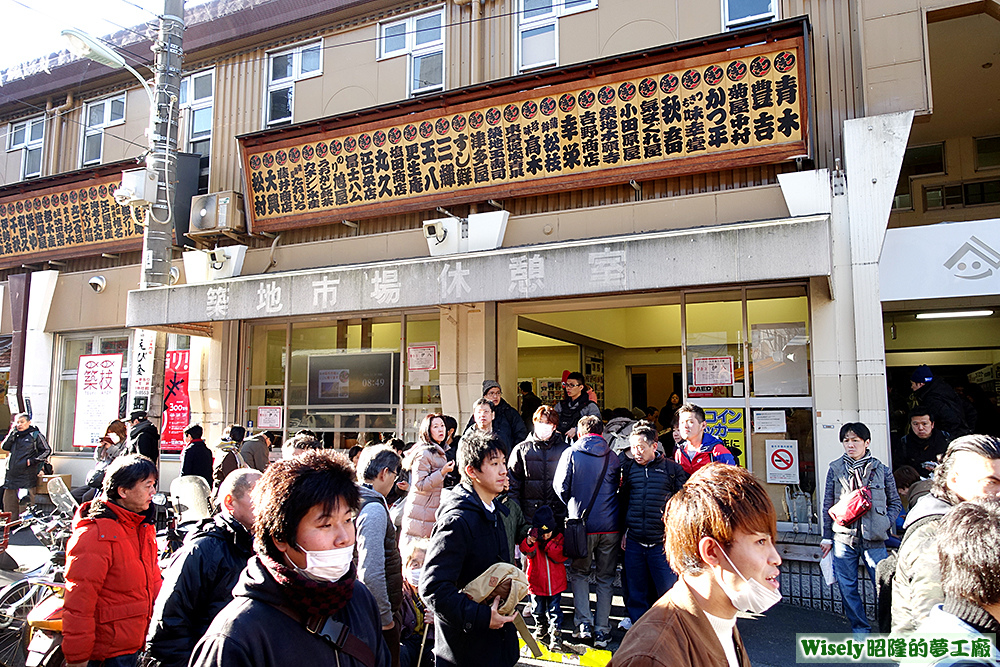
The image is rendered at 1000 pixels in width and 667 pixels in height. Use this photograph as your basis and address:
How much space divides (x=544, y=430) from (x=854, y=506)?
106 inches

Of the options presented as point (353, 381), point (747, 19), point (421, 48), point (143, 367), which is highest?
point (421, 48)

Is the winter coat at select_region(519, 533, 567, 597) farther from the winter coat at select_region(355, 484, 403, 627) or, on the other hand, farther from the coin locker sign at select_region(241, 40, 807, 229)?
the coin locker sign at select_region(241, 40, 807, 229)

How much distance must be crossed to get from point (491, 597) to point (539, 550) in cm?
284

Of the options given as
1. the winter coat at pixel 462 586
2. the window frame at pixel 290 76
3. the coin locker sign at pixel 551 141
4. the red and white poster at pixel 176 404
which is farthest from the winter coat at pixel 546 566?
the window frame at pixel 290 76

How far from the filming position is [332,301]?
929 cm

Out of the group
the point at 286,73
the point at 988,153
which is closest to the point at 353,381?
the point at 286,73

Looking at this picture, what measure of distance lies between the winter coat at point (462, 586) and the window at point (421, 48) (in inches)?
344

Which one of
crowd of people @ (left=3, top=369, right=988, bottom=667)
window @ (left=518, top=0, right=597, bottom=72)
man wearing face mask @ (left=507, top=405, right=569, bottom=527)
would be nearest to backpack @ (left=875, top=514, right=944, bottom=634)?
crowd of people @ (left=3, top=369, right=988, bottom=667)

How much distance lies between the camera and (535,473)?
6.51m

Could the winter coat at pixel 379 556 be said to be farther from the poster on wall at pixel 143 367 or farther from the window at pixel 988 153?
the window at pixel 988 153

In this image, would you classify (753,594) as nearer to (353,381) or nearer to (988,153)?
(353,381)

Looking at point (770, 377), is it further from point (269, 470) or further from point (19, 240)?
point (19, 240)

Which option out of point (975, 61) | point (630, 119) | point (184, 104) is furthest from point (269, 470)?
point (184, 104)

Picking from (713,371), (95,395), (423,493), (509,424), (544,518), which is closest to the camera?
(423,493)
